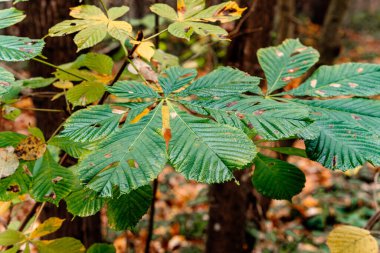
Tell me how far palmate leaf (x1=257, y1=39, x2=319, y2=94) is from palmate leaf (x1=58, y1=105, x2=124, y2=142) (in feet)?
1.43

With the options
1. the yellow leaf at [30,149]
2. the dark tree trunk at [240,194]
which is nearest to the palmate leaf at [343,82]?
the yellow leaf at [30,149]

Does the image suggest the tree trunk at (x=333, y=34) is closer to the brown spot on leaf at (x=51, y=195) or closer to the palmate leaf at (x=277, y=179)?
the palmate leaf at (x=277, y=179)

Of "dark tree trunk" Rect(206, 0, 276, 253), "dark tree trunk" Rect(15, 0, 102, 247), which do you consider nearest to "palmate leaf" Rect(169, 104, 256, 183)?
"dark tree trunk" Rect(15, 0, 102, 247)

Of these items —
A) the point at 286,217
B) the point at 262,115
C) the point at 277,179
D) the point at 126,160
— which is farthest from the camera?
the point at 286,217

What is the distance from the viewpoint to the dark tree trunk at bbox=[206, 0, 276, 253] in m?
1.85

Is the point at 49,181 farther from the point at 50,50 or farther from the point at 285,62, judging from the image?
the point at 50,50

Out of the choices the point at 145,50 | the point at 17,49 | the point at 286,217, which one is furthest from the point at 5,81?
the point at 286,217

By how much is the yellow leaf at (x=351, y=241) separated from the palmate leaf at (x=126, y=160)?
2.29 ft

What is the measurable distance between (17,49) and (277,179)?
0.69m

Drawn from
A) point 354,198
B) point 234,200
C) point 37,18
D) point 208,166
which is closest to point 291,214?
point 354,198

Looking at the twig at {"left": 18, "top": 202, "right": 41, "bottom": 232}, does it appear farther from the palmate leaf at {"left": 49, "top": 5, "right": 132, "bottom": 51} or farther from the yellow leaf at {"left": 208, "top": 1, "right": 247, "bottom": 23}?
the yellow leaf at {"left": 208, "top": 1, "right": 247, "bottom": 23}

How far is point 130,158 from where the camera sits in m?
0.60

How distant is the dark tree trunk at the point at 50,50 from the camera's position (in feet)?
5.49

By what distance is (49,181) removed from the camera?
81 centimetres
